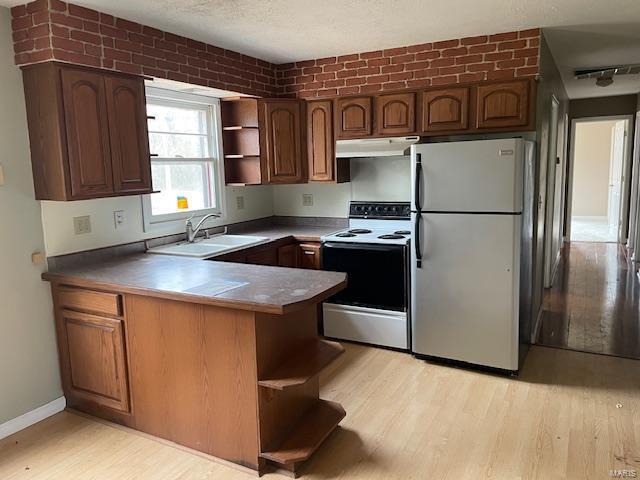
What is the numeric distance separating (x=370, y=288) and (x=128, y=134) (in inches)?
80.7

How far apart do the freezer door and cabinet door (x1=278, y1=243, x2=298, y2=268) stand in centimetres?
109

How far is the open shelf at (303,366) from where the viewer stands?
2.23 m

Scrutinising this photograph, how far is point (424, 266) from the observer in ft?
11.3

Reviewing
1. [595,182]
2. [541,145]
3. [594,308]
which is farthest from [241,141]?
[595,182]

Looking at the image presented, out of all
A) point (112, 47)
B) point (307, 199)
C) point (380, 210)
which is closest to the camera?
point (112, 47)

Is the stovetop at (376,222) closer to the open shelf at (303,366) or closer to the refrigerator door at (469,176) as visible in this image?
the refrigerator door at (469,176)

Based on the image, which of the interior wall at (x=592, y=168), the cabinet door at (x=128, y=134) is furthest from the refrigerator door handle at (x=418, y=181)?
the interior wall at (x=592, y=168)

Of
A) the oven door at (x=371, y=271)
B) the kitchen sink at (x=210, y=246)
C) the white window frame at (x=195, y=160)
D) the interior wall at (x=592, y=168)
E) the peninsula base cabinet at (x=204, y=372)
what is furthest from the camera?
the interior wall at (x=592, y=168)

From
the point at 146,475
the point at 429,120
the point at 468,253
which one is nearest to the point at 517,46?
the point at 429,120

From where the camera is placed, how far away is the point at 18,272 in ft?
8.95

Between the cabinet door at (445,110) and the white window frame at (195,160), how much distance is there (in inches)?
67.3

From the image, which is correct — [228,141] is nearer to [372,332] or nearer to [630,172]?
[372,332]

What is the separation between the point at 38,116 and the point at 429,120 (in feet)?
8.45

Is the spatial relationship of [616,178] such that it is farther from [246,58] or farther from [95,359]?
[95,359]
